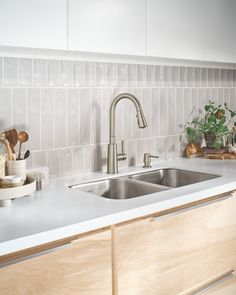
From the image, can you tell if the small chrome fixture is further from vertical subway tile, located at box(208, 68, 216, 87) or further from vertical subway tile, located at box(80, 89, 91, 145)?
vertical subway tile, located at box(208, 68, 216, 87)

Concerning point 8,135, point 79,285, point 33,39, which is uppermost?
point 33,39

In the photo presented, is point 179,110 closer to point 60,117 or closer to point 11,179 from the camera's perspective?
point 60,117

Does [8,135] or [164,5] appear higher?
[164,5]

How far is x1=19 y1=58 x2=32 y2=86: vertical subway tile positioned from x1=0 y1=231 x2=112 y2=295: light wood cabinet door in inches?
35.3

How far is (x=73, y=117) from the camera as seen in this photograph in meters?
2.30

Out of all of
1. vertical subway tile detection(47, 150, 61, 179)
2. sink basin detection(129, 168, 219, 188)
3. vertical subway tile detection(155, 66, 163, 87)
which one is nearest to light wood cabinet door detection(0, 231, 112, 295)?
vertical subway tile detection(47, 150, 61, 179)

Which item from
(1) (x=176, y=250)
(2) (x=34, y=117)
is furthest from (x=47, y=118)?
(1) (x=176, y=250)

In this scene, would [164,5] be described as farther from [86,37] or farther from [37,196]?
[37,196]

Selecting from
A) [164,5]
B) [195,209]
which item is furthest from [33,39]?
[195,209]

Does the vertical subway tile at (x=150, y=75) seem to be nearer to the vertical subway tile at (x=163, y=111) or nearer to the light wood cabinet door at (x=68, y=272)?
the vertical subway tile at (x=163, y=111)

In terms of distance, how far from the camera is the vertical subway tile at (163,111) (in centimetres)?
276

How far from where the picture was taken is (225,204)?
2123 millimetres

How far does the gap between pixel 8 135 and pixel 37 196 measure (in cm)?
31

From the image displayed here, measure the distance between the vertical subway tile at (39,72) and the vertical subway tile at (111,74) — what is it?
1.38 ft
